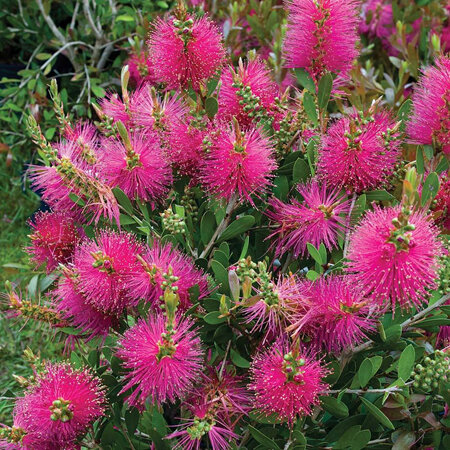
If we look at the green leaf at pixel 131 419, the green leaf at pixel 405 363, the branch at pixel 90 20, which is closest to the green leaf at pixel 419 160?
the green leaf at pixel 405 363

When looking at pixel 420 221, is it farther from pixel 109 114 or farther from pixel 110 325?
pixel 109 114

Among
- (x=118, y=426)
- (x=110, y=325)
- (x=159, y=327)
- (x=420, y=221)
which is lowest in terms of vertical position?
(x=118, y=426)

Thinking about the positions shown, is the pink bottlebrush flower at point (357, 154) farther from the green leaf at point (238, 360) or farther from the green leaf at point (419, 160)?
the green leaf at point (238, 360)

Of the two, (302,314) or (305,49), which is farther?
(305,49)

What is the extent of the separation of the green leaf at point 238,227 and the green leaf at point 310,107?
248 millimetres

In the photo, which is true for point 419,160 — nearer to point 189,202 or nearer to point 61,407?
point 189,202

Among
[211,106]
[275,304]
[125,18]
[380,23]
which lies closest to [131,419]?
[275,304]

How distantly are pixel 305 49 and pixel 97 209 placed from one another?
520 millimetres

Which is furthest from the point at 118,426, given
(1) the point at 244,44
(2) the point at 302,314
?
(1) the point at 244,44

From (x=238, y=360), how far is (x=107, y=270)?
28cm

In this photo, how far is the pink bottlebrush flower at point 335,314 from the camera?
1110 millimetres

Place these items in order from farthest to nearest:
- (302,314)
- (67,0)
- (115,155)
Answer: (67,0) → (115,155) → (302,314)

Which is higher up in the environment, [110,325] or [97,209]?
[97,209]

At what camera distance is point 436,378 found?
116cm
